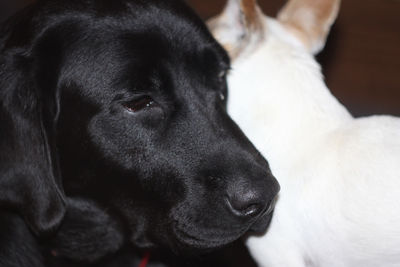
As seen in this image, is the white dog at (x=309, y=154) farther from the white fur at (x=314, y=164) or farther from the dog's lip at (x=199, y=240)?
the dog's lip at (x=199, y=240)

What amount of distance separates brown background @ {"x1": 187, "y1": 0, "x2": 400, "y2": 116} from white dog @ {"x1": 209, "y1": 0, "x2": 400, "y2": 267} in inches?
64.0

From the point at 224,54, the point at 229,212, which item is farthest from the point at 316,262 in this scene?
the point at 224,54

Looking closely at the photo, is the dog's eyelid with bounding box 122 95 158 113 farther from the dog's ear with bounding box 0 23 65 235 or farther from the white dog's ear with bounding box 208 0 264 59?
the white dog's ear with bounding box 208 0 264 59

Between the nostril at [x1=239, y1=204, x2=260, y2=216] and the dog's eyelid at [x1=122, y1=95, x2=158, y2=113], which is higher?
the dog's eyelid at [x1=122, y1=95, x2=158, y2=113]

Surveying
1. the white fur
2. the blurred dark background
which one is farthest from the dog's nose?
the blurred dark background

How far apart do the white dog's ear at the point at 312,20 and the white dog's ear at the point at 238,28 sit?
0.18 meters

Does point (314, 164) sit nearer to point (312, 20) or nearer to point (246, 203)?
point (246, 203)

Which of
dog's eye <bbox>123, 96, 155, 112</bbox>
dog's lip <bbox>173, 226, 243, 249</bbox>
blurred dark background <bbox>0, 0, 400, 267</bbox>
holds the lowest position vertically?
blurred dark background <bbox>0, 0, 400, 267</bbox>

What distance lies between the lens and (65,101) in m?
1.76

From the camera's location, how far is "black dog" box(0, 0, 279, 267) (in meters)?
1.71

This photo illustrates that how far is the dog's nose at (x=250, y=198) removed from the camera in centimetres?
169

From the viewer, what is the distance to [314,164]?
1.97 meters

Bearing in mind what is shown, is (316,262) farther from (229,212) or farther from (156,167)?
(156,167)

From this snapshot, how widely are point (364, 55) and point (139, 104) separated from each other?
244cm
